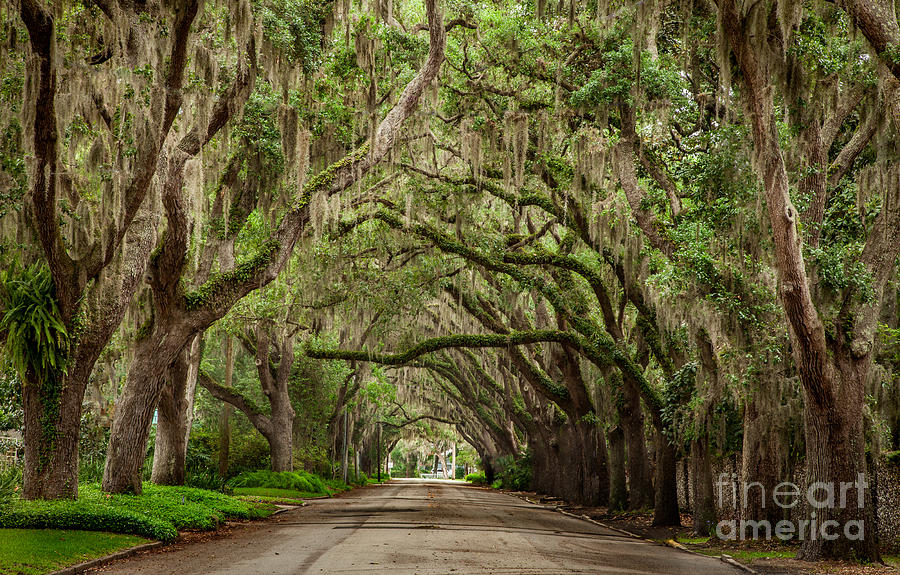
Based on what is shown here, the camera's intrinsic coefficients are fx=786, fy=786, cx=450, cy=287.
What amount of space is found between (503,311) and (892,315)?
12911mm

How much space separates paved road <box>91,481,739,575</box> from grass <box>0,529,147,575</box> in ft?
1.43

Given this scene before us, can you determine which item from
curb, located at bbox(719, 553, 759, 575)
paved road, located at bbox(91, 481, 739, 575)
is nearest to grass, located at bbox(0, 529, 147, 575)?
paved road, located at bbox(91, 481, 739, 575)

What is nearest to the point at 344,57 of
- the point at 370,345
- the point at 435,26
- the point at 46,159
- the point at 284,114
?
the point at 284,114

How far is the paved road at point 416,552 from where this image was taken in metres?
8.76

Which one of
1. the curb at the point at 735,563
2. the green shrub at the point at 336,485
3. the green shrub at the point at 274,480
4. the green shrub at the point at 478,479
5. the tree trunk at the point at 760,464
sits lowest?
the green shrub at the point at 478,479

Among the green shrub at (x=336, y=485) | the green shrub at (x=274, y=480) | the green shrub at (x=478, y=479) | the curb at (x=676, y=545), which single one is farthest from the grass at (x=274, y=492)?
the green shrub at (x=478, y=479)

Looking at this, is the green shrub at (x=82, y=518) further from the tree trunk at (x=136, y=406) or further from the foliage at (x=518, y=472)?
the foliage at (x=518, y=472)

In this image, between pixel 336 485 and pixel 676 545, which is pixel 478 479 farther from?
pixel 676 545

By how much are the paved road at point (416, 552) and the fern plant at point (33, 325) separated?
10.5 feet

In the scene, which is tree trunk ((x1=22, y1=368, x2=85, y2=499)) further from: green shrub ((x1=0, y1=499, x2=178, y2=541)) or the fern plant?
green shrub ((x1=0, y1=499, x2=178, y2=541))

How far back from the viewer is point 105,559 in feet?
29.3

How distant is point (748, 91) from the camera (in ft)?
32.9

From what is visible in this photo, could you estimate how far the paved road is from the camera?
28.7 feet

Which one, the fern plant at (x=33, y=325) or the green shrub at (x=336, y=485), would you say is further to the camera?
the green shrub at (x=336, y=485)
